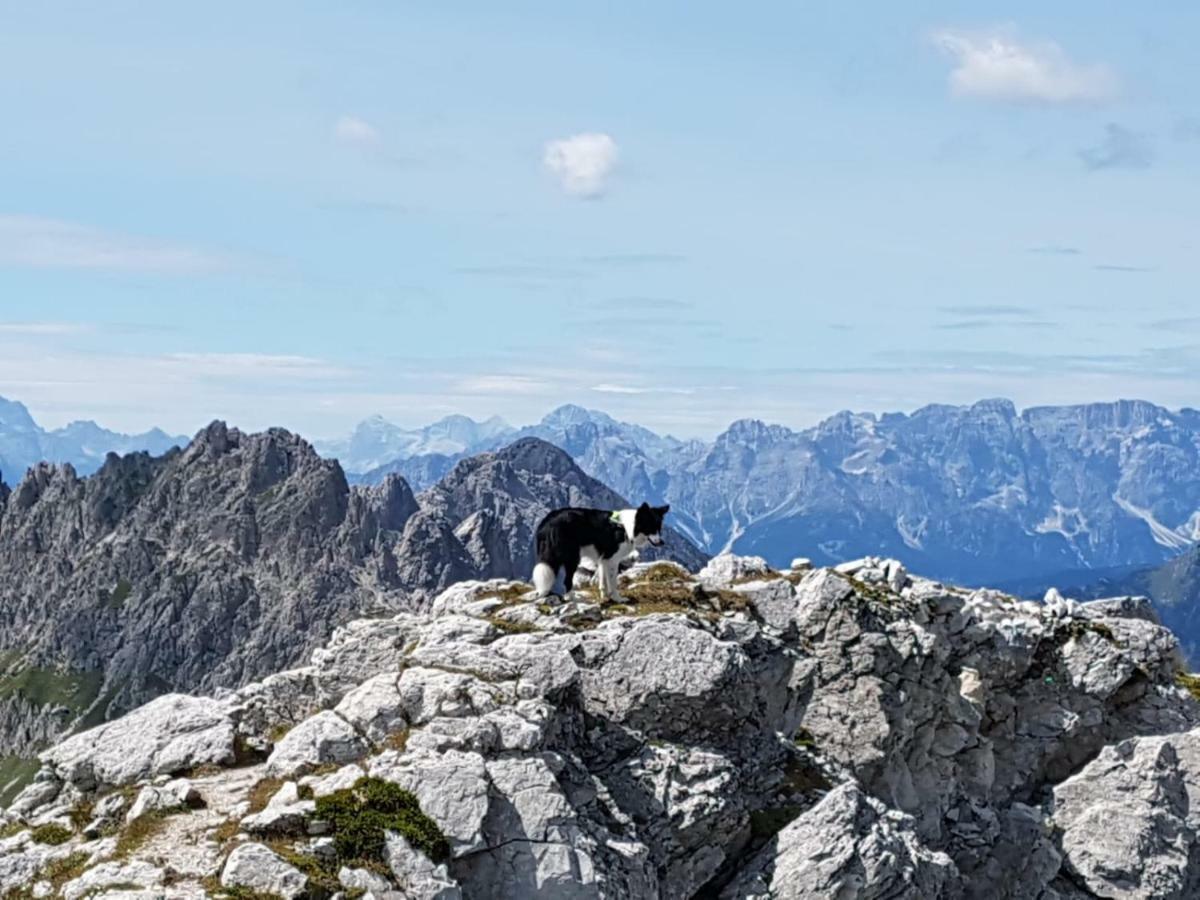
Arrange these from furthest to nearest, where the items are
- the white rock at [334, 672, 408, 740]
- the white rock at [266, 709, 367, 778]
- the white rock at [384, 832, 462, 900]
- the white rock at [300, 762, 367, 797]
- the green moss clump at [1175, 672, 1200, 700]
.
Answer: the green moss clump at [1175, 672, 1200, 700] < the white rock at [334, 672, 408, 740] < the white rock at [266, 709, 367, 778] < the white rock at [300, 762, 367, 797] < the white rock at [384, 832, 462, 900]

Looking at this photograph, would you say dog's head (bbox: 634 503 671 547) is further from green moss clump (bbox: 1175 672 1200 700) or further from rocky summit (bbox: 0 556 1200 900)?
green moss clump (bbox: 1175 672 1200 700)

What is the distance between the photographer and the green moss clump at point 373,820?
67.8 feet

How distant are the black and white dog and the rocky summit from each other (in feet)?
2.94

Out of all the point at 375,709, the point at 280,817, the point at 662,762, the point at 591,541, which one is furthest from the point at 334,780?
the point at 591,541

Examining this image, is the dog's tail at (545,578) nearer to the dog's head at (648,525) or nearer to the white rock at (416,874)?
the dog's head at (648,525)

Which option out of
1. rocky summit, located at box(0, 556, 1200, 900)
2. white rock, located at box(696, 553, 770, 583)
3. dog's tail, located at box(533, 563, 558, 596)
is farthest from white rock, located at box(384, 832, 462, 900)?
white rock, located at box(696, 553, 770, 583)

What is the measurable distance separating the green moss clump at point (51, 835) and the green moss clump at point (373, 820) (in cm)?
452

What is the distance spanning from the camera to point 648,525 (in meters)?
33.3

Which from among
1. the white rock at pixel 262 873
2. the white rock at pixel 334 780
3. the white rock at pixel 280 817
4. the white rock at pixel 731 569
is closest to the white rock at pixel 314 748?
the white rock at pixel 334 780

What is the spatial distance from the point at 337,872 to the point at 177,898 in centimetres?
264

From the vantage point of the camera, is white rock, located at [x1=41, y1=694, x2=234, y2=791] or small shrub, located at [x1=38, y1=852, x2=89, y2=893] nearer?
small shrub, located at [x1=38, y1=852, x2=89, y2=893]

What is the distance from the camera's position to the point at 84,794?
24.1 m

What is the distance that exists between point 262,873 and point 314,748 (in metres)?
4.64

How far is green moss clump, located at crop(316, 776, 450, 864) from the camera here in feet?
67.8
